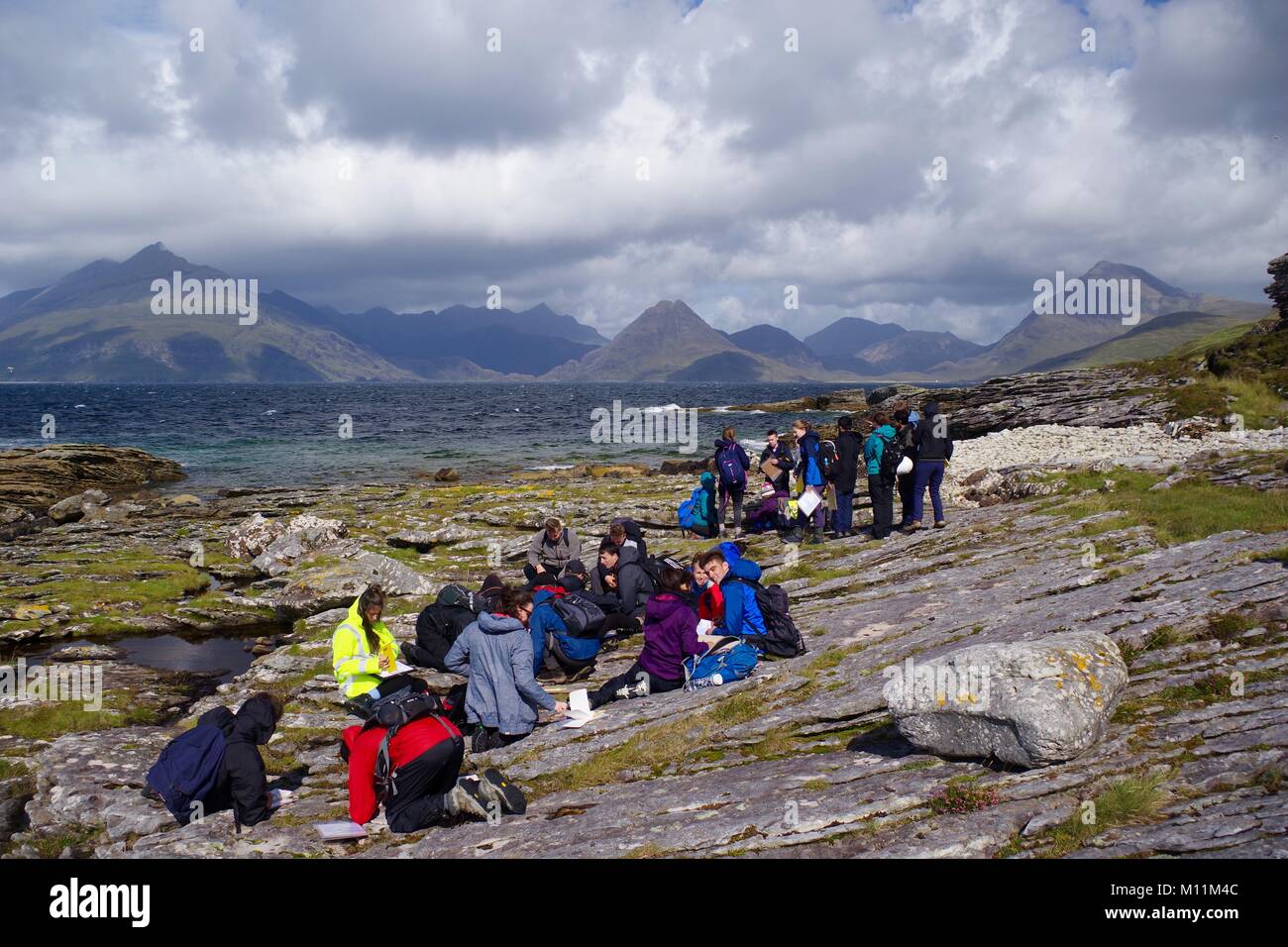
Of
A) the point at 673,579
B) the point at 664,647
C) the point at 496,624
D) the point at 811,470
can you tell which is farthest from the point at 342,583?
the point at 811,470

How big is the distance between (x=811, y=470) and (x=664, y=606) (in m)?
10.0

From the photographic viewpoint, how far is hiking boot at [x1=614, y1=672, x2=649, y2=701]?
41.4 ft

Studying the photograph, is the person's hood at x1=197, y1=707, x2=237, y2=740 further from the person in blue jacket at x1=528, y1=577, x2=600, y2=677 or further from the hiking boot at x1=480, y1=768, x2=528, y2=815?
the person in blue jacket at x1=528, y1=577, x2=600, y2=677

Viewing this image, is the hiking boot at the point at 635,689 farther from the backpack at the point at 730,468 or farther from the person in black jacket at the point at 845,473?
the backpack at the point at 730,468

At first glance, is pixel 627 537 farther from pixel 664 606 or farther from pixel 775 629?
pixel 775 629

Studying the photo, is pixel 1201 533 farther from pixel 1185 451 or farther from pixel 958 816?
pixel 1185 451

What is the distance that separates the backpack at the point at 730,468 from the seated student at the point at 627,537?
5.73 m

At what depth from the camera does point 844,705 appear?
10422 millimetres

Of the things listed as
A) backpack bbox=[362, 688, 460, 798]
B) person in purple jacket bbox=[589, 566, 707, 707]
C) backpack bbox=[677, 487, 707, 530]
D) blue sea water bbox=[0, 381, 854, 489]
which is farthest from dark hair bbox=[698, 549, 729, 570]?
blue sea water bbox=[0, 381, 854, 489]

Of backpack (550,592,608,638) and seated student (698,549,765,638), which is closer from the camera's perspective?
seated student (698,549,765,638)

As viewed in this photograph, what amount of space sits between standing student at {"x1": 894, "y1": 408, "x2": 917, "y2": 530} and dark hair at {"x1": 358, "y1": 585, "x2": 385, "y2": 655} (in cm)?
1352

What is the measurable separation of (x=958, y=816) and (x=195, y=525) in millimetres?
36372

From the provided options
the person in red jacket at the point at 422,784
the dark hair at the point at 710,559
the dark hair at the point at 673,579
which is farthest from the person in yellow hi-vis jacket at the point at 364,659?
the dark hair at the point at 710,559
